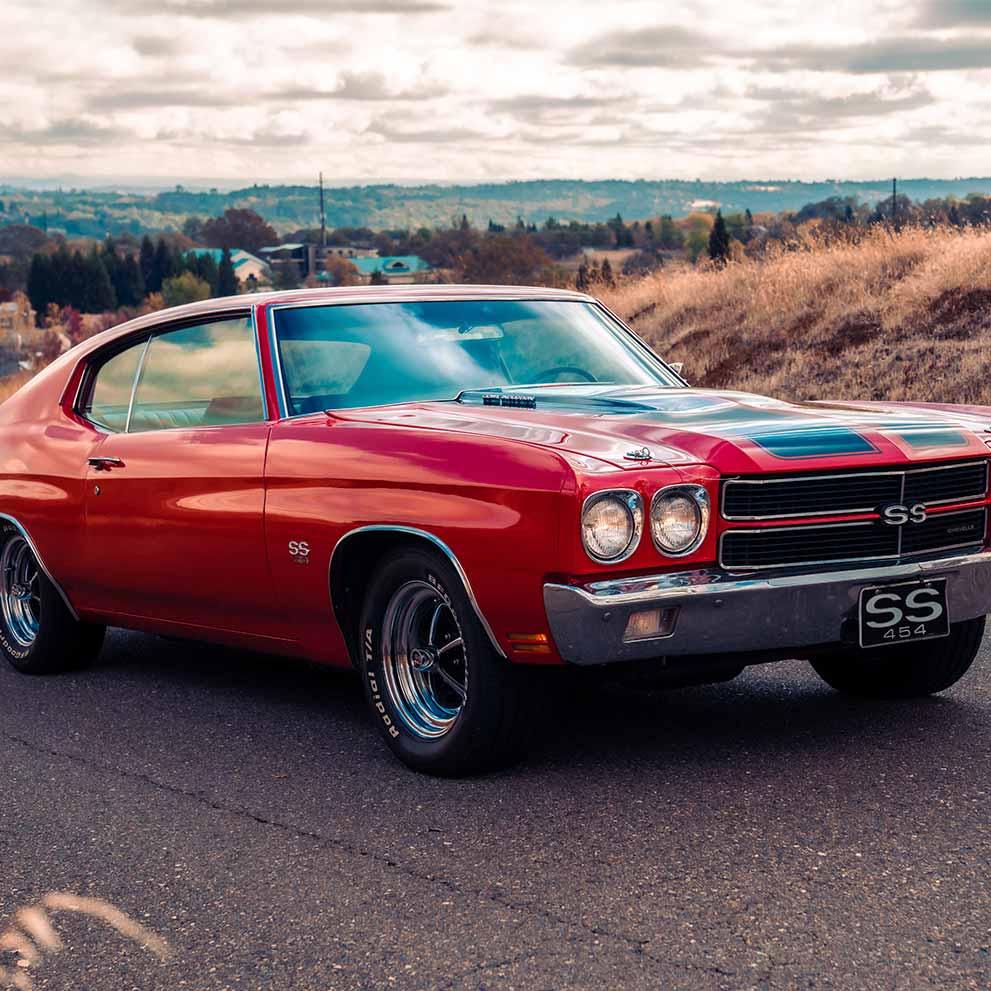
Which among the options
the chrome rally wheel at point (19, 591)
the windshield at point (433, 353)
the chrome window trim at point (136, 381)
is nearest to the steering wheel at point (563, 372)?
the windshield at point (433, 353)

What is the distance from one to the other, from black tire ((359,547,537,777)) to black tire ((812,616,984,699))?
127 cm

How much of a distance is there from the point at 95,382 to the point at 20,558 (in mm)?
908

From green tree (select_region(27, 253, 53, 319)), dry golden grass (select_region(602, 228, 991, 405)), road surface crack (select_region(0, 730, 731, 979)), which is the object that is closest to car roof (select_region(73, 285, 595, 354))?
road surface crack (select_region(0, 730, 731, 979))

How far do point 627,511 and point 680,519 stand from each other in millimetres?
169

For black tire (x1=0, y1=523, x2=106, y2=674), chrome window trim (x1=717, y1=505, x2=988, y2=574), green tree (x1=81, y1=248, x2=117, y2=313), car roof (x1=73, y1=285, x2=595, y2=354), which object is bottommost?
green tree (x1=81, y1=248, x2=117, y2=313)

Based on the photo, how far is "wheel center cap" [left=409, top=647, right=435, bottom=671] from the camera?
15.3 feet

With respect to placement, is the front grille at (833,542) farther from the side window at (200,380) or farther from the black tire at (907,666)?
the side window at (200,380)

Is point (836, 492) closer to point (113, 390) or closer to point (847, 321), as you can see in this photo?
point (113, 390)

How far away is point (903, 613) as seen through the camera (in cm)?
440

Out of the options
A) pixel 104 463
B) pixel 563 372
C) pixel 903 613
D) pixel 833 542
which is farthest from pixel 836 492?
pixel 104 463

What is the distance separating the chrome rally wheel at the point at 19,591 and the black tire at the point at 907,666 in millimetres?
3432

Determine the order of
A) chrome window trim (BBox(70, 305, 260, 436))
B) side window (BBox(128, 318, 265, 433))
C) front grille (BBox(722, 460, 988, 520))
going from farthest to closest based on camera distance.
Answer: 1. chrome window trim (BBox(70, 305, 260, 436))
2. side window (BBox(128, 318, 265, 433))
3. front grille (BBox(722, 460, 988, 520))

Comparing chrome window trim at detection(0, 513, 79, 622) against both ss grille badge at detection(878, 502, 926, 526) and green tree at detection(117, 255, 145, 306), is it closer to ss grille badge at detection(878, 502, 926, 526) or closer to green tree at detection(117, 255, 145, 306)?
ss grille badge at detection(878, 502, 926, 526)

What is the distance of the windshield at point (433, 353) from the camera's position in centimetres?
535
